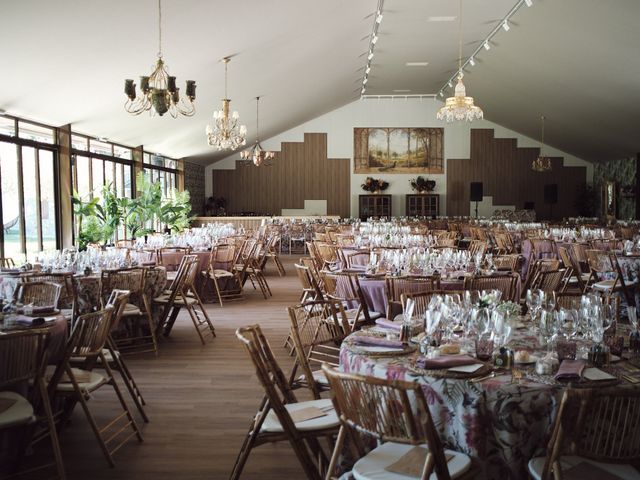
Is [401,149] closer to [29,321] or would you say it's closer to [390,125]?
[390,125]

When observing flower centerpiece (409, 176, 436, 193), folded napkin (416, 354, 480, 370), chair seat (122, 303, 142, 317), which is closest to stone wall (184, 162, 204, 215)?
flower centerpiece (409, 176, 436, 193)

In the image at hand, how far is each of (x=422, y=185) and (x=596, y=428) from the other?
68.0 ft

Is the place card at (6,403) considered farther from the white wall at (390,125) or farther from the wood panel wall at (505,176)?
the wood panel wall at (505,176)

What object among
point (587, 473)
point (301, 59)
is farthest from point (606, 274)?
point (301, 59)

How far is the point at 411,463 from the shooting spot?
2316mm

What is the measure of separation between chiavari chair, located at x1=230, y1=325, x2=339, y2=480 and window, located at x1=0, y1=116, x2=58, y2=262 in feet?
23.7

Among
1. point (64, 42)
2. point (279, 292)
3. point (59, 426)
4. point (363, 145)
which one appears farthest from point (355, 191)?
point (59, 426)

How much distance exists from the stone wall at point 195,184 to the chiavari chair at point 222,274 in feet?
36.9

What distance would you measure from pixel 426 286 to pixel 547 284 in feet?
3.51

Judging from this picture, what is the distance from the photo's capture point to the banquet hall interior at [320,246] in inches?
97.3

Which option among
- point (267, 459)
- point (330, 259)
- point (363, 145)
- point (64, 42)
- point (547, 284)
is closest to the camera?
point (267, 459)

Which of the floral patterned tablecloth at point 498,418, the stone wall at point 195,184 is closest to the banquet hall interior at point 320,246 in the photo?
the floral patterned tablecloth at point 498,418

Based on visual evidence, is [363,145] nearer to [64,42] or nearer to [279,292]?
[279,292]

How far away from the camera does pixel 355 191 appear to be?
75.0ft
